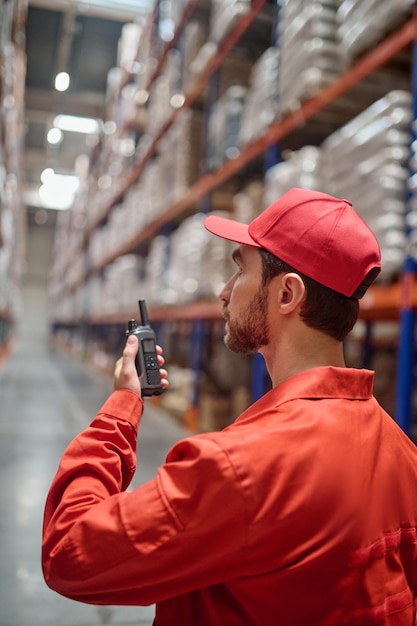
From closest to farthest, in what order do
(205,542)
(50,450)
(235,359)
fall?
(205,542) < (50,450) < (235,359)

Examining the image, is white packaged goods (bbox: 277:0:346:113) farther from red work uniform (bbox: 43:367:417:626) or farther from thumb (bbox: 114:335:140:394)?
red work uniform (bbox: 43:367:417:626)

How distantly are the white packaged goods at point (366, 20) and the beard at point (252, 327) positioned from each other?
7.39ft

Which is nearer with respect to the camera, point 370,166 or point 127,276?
point 370,166

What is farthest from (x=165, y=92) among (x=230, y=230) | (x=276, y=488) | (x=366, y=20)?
(x=276, y=488)

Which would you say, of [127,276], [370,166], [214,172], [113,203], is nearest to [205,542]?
[370,166]

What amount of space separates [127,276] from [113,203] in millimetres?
3351

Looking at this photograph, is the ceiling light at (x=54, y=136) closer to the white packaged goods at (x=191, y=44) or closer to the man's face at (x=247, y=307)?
the white packaged goods at (x=191, y=44)

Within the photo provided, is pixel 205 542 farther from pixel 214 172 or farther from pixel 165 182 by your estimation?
pixel 165 182

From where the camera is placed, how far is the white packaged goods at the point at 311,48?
3.73 meters

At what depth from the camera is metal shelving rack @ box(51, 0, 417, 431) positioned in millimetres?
2742

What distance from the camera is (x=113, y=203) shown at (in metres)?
12.6

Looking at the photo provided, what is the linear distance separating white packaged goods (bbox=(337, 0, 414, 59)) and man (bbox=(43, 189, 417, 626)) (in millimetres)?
2171

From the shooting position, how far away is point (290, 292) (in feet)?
4.15

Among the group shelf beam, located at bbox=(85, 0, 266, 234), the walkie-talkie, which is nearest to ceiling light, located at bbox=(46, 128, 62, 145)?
shelf beam, located at bbox=(85, 0, 266, 234)
